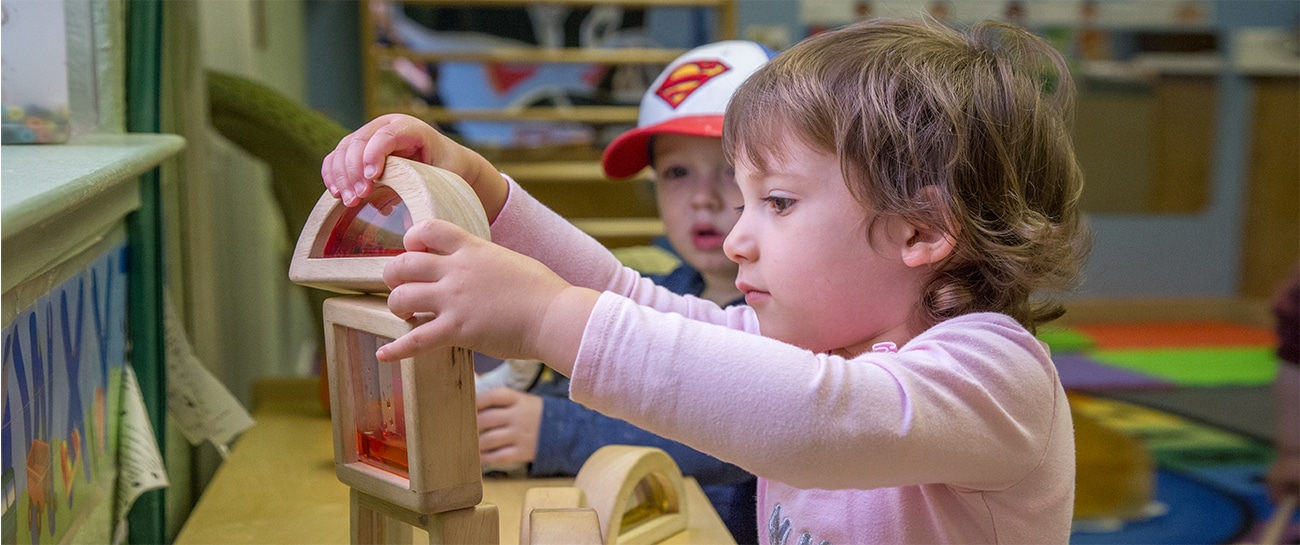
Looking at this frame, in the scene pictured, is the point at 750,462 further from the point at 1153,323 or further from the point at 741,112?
the point at 1153,323

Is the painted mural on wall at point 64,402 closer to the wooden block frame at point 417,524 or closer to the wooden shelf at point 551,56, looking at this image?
the wooden block frame at point 417,524

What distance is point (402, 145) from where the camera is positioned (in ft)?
1.91

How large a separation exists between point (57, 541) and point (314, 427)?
0.38m

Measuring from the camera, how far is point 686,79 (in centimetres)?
105

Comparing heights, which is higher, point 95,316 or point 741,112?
point 741,112

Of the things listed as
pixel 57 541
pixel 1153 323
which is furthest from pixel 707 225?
pixel 1153 323

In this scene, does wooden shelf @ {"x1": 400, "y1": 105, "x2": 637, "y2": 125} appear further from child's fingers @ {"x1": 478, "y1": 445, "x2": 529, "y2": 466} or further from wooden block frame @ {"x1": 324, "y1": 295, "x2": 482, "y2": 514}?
wooden block frame @ {"x1": 324, "y1": 295, "x2": 482, "y2": 514}

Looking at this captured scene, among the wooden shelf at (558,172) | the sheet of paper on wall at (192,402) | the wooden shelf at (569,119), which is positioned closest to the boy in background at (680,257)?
the sheet of paper on wall at (192,402)

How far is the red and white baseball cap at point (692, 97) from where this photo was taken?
1007 mm

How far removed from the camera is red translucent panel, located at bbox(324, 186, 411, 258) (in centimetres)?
50

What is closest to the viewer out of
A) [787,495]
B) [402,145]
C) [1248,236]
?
[402,145]

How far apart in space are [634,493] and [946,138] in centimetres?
35

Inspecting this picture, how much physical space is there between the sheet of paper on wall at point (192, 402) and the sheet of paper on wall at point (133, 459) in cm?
8

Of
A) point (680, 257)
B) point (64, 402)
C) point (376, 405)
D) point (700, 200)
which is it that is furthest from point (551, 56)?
point (376, 405)
